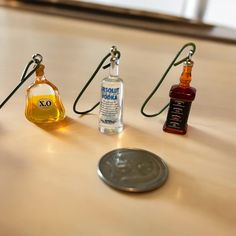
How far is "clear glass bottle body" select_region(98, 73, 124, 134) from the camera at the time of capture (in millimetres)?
691

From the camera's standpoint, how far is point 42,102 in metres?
0.74

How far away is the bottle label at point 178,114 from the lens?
0.71 metres

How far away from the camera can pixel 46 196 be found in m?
0.55

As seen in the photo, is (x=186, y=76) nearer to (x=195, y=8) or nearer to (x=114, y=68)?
(x=114, y=68)

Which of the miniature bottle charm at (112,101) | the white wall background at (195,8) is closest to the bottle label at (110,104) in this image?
the miniature bottle charm at (112,101)

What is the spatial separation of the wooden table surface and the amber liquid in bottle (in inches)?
0.8

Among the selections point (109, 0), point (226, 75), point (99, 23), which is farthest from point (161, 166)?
point (109, 0)

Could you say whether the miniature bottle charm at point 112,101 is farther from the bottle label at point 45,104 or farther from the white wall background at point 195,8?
the white wall background at point 195,8

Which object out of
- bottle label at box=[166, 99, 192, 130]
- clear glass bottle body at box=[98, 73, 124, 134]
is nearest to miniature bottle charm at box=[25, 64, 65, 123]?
clear glass bottle body at box=[98, 73, 124, 134]

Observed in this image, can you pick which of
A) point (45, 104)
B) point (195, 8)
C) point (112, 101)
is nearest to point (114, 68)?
point (112, 101)

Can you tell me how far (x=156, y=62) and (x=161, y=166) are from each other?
24.6 inches

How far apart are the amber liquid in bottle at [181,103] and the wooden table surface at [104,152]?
2 cm

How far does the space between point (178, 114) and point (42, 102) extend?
0.28m

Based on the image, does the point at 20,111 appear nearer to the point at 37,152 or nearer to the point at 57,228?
the point at 37,152
